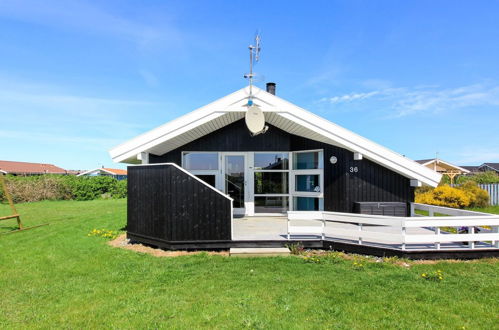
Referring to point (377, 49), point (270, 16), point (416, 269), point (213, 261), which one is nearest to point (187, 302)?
point (213, 261)

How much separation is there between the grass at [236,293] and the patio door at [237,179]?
402cm

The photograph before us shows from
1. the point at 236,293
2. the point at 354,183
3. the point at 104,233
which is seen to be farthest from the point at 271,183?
the point at 236,293

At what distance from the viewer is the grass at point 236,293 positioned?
3357 mm

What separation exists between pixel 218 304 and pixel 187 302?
0.42m

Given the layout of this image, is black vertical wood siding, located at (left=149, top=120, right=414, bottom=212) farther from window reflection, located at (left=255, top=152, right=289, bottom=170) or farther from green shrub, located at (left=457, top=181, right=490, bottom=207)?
green shrub, located at (left=457, top=181, right=490, bottom=207)

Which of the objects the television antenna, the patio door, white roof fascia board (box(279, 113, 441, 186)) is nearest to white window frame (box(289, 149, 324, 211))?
white roof fascia board (box(279, 113, 441, 186))

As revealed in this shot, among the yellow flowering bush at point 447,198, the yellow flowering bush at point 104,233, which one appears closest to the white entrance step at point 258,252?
the yellow flowering bush at point 104,233

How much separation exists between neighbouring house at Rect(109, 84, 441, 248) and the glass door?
0.03 meters

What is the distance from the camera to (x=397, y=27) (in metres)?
9.80

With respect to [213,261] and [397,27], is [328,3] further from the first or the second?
[213,261]

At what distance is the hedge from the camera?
20.0 m

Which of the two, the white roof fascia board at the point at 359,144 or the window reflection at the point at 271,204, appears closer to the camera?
the white roof fascia board at the point at 359,144

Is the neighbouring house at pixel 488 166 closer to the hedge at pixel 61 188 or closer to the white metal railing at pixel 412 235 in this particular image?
the white metal railing at pixel 412 235

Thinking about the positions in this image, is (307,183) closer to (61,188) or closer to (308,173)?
(308,173)
